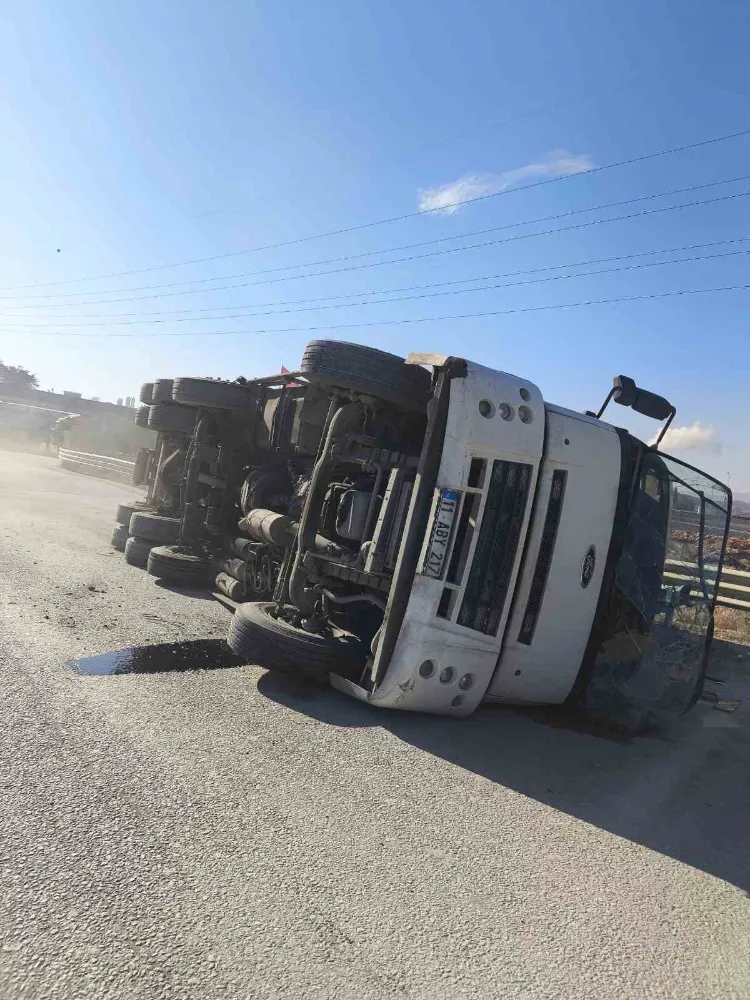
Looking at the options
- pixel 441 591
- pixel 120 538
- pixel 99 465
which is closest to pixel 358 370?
pixel 441 591

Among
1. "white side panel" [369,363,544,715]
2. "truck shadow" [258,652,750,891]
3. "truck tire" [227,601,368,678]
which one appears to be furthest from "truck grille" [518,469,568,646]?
"truck tire" [227,601,368,678]

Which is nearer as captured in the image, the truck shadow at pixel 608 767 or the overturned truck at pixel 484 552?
the truck shadow at pixel 608 767

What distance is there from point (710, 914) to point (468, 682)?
1.79 m

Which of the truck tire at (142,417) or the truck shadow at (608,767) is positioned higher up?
the truck tire at (142,417)

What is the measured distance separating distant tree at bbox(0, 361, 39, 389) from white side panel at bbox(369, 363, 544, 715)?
8387cm

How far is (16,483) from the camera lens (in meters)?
15.7

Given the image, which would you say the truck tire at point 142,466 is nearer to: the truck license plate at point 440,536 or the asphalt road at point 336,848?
the asphalt road at point 336,848

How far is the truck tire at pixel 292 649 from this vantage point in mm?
4340

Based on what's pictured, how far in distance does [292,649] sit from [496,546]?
4.95 feet

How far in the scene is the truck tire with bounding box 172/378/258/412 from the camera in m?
7.40

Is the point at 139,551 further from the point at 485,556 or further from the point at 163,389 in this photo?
the point at 485,556

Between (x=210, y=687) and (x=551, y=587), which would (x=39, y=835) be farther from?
(x=551, y=587)

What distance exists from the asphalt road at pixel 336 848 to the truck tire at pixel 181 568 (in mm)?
2468

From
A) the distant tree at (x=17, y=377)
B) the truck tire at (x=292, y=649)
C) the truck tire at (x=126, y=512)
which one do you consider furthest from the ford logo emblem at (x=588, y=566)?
the distant tree at (x=17, y=377)
